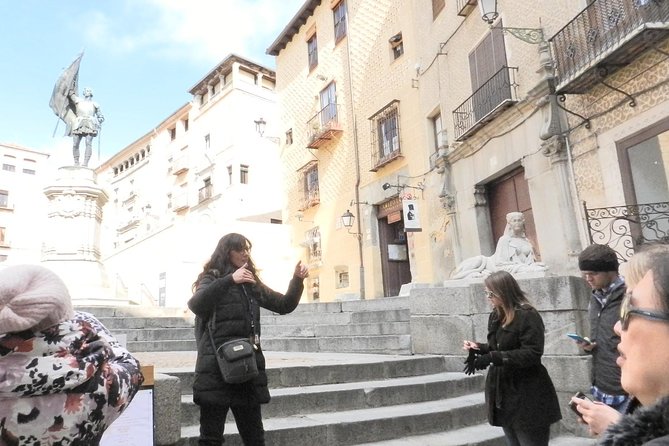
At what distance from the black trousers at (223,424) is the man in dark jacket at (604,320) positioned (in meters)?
2.05

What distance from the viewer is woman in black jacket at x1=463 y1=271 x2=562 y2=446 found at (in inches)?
121

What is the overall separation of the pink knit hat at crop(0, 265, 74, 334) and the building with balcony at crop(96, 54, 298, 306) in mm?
15417

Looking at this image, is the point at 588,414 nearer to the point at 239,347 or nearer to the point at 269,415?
the point at 239,347

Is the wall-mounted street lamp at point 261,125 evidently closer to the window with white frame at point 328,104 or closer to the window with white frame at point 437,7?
the window with white frame at point 328,104

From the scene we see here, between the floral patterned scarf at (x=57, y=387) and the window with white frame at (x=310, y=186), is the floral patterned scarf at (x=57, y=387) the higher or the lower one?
the lower one

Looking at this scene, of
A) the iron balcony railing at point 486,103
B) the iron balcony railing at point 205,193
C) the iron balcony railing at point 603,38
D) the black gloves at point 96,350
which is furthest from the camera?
the iron balcony railing at point 205,193

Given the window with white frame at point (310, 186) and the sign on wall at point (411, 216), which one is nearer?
the sign on wall at point (411, 216)

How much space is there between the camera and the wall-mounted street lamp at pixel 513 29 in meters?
9.80

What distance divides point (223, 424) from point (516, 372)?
1907mm

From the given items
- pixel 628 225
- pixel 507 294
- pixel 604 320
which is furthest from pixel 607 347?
pixel 628 225

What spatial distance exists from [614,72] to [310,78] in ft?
47.8

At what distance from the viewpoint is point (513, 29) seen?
1039 centimetres

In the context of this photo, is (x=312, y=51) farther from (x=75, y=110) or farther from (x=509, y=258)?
(x=509, y=258)

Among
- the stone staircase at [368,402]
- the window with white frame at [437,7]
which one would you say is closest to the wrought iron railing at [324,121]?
the window with white frame at [437,7]
